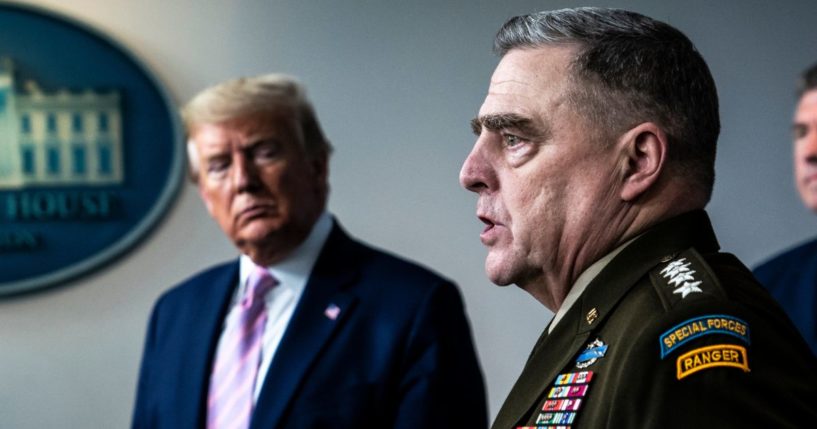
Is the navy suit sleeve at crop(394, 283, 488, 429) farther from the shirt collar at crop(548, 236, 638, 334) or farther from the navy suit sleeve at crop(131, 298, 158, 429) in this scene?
the shirt collar at crop(548, 236, 638, 334)

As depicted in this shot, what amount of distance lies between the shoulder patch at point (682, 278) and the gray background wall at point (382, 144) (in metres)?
2.39

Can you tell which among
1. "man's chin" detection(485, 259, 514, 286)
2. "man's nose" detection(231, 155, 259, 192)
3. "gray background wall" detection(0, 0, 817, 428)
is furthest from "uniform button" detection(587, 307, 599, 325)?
"gray background wall" detection(0, 0, 817, 428)

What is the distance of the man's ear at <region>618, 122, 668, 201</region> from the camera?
1242mm

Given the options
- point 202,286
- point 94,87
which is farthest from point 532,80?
point 94,87

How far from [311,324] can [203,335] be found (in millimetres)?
257

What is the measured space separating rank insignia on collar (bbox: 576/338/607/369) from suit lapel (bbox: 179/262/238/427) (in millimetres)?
1341

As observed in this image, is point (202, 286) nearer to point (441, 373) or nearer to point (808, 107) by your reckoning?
point (441, 373)

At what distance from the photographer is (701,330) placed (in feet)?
3.36

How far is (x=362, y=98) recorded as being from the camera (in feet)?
11.7

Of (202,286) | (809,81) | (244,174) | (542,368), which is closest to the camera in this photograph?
(542,368)

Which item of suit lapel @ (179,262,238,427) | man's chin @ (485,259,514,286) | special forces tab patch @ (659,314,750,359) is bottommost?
suit lapel @ (179,262,238,427)

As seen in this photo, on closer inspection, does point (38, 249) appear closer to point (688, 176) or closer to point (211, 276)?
point (211, 276)

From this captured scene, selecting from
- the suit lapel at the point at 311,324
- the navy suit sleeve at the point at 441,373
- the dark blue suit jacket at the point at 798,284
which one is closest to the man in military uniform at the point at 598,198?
the navy suit sleeve at the point at 441,373

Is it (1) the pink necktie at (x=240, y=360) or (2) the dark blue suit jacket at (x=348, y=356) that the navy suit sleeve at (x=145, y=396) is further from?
(1) the pink necktie at (x=240, y=360)
